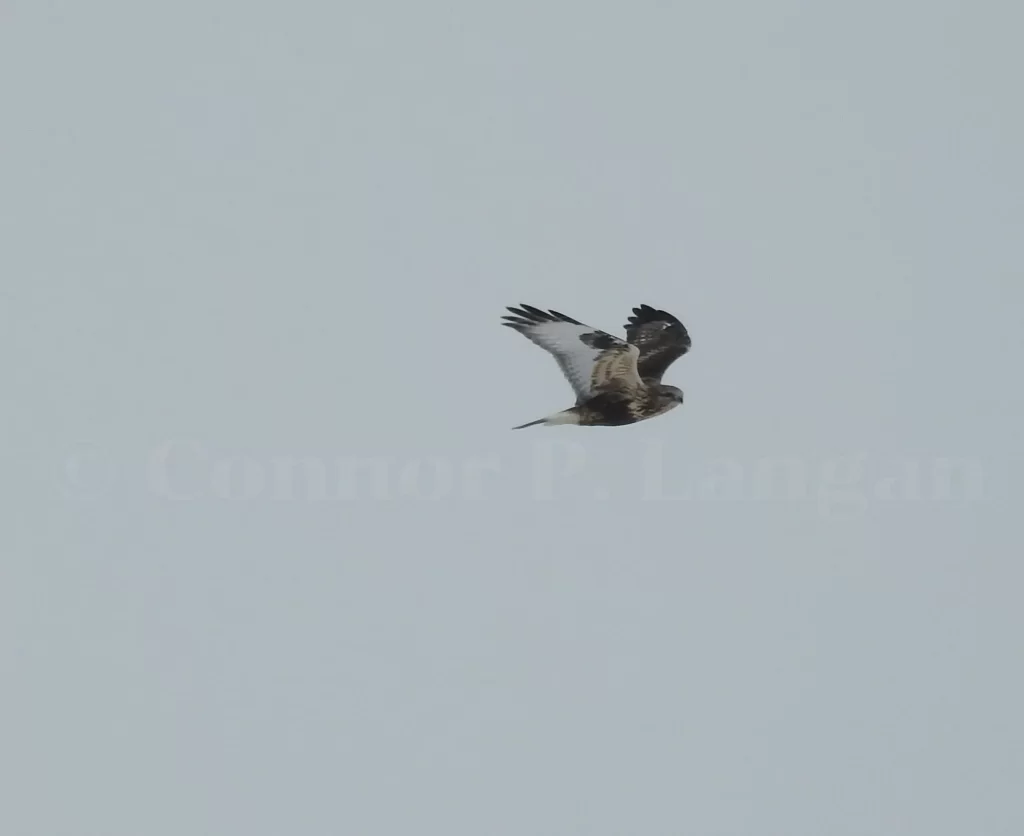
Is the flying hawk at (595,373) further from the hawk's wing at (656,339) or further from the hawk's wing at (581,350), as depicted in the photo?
the hawk's wing at (656,339)

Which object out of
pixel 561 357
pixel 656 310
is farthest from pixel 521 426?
pixel 656 310

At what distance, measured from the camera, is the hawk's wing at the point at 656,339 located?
18.8m

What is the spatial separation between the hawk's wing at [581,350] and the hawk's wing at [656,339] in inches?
54.6

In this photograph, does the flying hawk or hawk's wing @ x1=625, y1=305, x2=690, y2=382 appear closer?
the flying hawk

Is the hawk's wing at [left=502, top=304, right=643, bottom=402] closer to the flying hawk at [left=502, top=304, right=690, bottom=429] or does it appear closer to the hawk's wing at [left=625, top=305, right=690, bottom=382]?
the flying hawk at [left=502, top=304, right=690, bottom=429]

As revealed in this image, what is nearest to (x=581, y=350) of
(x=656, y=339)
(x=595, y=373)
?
(x=595, y=373)

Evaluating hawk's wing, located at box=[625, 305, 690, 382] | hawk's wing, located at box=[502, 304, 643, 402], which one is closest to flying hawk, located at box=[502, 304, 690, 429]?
hawk's wing, located at box=[502, 304, 643, 402]

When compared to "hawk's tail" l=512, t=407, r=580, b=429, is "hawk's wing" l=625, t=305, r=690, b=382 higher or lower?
higher

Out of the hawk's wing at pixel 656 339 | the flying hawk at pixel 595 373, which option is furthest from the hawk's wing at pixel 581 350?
the hawk's wing at pixel 656 339

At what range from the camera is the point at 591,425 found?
1755 cm

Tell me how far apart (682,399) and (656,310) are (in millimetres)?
2029

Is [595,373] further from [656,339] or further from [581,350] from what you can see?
[656,339]

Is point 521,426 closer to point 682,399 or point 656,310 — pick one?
point 682,399

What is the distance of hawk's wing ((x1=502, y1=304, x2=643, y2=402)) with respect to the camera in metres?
17.0
